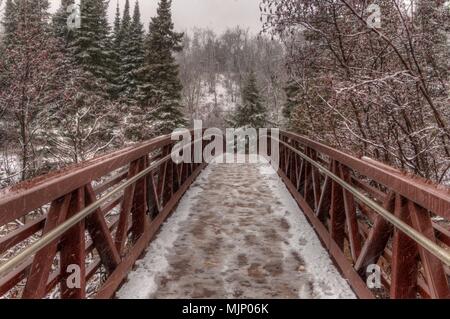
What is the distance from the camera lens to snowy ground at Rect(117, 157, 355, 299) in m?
4.19

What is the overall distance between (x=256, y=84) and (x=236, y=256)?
98.8ft

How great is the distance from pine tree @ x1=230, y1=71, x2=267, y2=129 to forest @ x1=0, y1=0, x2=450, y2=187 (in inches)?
4.5

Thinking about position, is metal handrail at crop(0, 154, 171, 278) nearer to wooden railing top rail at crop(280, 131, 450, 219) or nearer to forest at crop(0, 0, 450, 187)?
wooden railing top rail at crop(280, 131, 450, 219)

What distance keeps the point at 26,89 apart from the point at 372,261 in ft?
52.0

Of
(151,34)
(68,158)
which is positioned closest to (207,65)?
(151,34)

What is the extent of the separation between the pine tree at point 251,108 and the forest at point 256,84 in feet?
0.38

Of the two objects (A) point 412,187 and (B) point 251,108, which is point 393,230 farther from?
(B) point 251,108

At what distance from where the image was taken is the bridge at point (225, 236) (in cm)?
266

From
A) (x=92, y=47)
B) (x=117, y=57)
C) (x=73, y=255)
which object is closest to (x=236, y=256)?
(x=73, y=255)

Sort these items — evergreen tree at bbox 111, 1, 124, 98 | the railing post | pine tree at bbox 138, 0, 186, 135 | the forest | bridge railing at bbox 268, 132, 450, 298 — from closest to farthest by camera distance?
bridge railing at bbox 268, 132, 450, 298 → the railing post → the forest → pine tree at bbox 138, 0, 186, 135 → evergreen tree at bbox 111, 1, 124, 98

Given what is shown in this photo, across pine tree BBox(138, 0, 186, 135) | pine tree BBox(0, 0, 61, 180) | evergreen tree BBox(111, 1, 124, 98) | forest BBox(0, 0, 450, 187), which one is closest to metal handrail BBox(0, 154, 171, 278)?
forest BBox(0, 0, 450, 187)

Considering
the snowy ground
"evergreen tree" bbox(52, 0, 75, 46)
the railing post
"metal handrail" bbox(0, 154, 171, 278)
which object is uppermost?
"evergreen tree" bbox(52, 0, 75, 46)

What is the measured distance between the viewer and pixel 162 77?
29.0 m

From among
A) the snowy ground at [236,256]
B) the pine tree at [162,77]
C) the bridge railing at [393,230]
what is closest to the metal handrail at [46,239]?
the snowy ground at [236,256]
